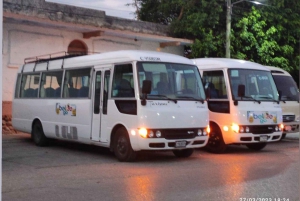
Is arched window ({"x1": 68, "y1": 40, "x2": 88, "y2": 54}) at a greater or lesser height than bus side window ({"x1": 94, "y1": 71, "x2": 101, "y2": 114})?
greater

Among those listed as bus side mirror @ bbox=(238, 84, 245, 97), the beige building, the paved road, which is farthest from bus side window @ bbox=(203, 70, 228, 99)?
the beige building

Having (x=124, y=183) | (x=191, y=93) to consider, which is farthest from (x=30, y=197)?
(x=191, y=93)

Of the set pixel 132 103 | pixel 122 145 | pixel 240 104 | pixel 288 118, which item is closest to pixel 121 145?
pixel 122 145

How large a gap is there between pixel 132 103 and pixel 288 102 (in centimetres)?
683

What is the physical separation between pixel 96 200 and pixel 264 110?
6.68 metres

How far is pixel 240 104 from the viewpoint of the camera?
1230 centimetres

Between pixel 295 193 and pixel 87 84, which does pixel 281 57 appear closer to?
pixel 87 84

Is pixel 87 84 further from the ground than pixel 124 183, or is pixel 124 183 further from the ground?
pixel 87 84

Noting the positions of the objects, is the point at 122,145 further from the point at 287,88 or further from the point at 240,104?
the point at 287,88

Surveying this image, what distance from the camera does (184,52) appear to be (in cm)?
2442

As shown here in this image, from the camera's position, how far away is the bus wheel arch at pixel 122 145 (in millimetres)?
10705

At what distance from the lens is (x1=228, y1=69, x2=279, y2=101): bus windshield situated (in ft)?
41.1

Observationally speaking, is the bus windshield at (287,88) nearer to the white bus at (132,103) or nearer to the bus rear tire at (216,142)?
the bus rear tire at (216,142)

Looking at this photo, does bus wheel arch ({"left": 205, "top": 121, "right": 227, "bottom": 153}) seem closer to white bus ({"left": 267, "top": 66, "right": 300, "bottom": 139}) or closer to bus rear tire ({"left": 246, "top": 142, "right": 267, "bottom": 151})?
bus rear tire ({"left": 246, "top": 142, "right": 267, "bottom": 151})
